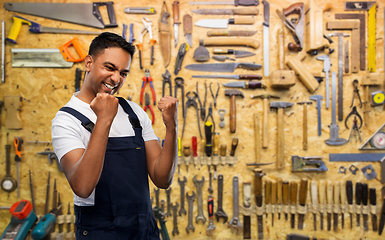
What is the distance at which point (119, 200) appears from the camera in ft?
3.15

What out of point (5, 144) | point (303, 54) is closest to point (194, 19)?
point (303, 54)

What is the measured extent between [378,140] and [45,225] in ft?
11.6

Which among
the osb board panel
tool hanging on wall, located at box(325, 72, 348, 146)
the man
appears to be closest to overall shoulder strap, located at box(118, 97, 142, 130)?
the man

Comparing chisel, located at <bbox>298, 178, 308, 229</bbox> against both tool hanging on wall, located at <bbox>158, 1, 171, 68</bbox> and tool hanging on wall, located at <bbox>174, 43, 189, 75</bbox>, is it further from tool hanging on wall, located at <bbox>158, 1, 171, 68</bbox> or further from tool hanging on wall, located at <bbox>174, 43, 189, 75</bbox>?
tool hanging on wall, located at <bbox>158, 1, 171, 68</bbox>

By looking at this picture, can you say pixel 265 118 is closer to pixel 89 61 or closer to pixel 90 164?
pixel 89 61

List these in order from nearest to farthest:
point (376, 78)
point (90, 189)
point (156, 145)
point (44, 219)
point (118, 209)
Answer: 1. point (90, 189)
2. point (118, 209)
3. point (156, 145)
4. point (44, 219)
5. point (376, 78)

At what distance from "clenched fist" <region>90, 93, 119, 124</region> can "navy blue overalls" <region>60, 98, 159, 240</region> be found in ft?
0.46

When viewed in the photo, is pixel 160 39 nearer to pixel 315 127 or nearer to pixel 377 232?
pixel 315 127

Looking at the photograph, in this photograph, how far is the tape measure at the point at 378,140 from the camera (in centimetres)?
244

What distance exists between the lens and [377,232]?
2445mm

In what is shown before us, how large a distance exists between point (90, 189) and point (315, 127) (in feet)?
7.85

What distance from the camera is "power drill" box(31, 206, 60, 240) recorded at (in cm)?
208

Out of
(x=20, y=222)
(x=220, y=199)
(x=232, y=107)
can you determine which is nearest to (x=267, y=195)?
(x=220, y=199)

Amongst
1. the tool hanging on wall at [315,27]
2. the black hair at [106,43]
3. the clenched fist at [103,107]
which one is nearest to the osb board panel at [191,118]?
the tool hanging on wall at [315,27]
